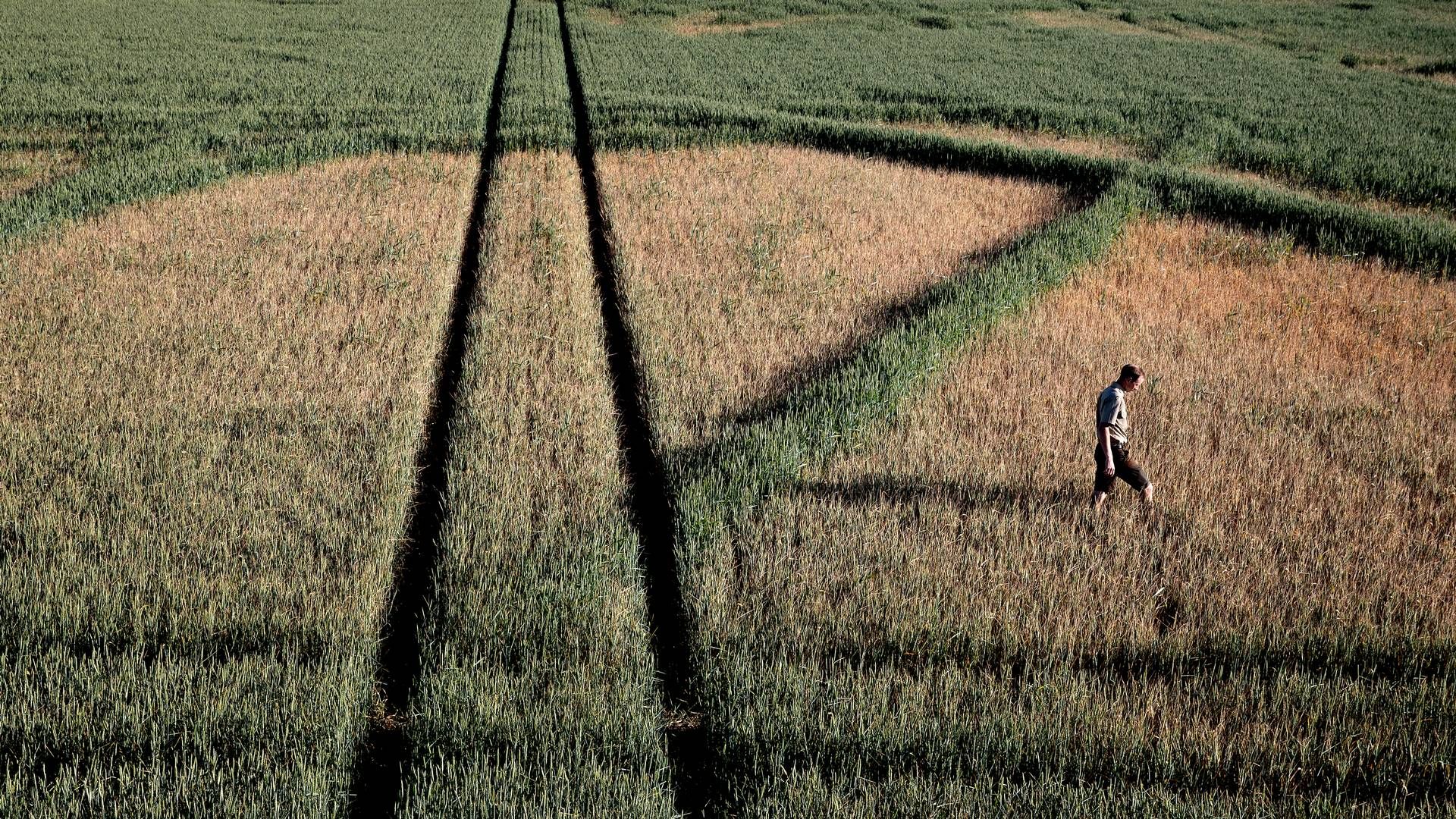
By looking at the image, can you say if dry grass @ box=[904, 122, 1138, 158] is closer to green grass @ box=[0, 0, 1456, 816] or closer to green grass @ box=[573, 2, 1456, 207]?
green grass @ box=[573, 2, 1456, 207]

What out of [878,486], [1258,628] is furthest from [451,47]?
[1258,628]

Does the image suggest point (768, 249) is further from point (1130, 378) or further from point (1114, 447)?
point (1130, 378)

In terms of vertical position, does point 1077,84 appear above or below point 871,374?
above

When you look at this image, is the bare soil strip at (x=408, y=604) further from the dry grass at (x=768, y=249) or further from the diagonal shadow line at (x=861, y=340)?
the diagonal shadow line at (x=861, y=340)

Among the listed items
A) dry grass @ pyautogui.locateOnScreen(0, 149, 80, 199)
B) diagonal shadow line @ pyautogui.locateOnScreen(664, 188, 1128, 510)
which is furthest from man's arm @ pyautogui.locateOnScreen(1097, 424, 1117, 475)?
dry grass @ pyautogui.locateOnScreen(0, 149, 80, 199)

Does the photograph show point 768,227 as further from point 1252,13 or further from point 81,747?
point 1252,13

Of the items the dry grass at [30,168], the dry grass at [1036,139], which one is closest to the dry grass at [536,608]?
the dry grass at [30,168]

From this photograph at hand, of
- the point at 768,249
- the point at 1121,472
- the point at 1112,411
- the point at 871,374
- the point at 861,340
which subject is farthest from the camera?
the point at 768,249

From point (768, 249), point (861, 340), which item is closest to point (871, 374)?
point (861, 340)
